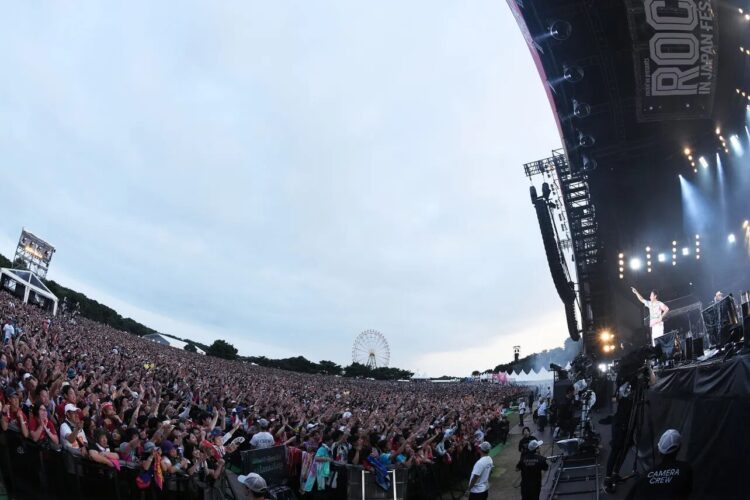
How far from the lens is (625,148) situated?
1953cm

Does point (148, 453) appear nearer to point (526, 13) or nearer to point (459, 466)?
point (459, 466)

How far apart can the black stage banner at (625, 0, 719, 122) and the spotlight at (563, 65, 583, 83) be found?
150cm

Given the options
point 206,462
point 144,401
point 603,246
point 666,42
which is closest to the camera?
point 206,462

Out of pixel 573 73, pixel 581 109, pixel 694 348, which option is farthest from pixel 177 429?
pixel 581 109

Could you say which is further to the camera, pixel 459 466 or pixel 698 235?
pixel 698 235

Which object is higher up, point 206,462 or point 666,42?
point 666,42

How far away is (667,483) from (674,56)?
13079 millimetres

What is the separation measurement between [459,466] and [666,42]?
1259 centimetres

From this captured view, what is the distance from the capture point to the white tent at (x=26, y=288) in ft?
128

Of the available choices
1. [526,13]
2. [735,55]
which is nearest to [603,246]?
[735,55]

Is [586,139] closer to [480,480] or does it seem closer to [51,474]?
[480,480]

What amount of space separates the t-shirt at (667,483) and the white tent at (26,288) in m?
40.4

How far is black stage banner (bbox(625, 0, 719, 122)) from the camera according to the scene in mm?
13097

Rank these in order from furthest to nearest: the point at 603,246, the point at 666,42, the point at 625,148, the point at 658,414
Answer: the point at 603,246
the point at 625,148
the point at 666,42
the point at 658,414
